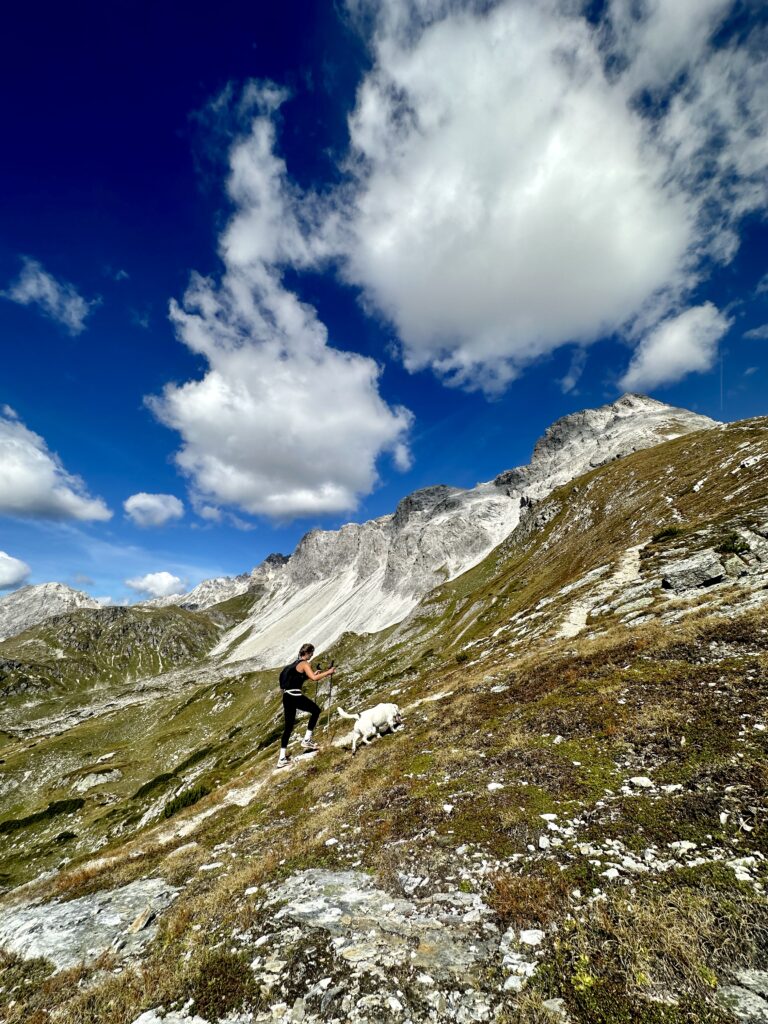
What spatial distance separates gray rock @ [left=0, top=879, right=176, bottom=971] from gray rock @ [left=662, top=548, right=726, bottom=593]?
95.4 feet

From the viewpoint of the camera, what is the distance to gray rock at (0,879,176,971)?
343 inches

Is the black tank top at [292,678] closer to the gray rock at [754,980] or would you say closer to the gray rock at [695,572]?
the gray rock at [754,980]

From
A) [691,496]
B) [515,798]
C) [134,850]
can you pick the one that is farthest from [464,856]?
[691,496]

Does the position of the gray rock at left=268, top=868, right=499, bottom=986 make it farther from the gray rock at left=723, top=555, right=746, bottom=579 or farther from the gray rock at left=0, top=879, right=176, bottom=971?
the gray rock at left=723, top=555, right=746, bottom=579

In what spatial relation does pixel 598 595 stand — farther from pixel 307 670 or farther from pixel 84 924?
pixel 84 924

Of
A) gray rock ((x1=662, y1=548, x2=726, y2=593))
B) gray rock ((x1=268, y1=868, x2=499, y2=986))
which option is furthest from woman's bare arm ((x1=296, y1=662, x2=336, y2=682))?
gray rock ((x1=662, y1=548, x2=726, y2=593))

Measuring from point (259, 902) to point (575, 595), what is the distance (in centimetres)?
3613

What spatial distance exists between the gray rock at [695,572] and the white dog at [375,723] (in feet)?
62.6

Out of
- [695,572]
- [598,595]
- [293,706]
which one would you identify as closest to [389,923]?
[293,706]

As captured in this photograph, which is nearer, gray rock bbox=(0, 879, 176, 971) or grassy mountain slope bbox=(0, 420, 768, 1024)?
grassy mountain slope bbox=(0, 420, 768, 1024)

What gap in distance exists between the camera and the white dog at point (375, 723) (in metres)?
20.9

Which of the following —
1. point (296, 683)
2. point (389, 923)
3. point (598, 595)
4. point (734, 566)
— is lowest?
point (389, 923)

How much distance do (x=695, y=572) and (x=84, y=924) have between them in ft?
106

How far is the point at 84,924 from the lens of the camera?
990cm
